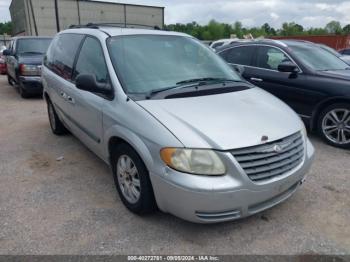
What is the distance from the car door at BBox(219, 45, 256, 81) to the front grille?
3.62 m

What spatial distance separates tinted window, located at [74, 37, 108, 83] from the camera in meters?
3.62

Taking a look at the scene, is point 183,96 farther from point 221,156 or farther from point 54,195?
point 54,195

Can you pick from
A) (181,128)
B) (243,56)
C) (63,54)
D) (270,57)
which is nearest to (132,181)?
(181,128)

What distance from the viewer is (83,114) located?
405 cm

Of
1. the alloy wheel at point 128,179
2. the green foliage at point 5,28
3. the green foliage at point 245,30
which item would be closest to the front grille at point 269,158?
the alloy wheel at point 128,179

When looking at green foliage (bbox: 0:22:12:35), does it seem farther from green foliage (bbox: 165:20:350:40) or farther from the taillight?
the taillight

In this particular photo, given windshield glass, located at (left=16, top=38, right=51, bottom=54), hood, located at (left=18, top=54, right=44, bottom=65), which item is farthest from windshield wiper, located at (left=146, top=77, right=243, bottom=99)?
windshield glass, located at (left=16, top=38, right=51, bottom=54)

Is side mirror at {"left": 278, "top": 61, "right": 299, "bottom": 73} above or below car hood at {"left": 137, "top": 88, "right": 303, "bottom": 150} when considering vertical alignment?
above

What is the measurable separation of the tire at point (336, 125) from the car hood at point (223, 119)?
7.01 feet

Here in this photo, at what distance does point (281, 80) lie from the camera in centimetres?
587

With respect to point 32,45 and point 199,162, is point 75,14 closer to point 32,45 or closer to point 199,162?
point 32,45

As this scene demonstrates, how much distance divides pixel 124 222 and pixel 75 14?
57.9 meters

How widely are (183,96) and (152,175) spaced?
0.88m

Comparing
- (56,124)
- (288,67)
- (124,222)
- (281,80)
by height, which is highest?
(288,67)
